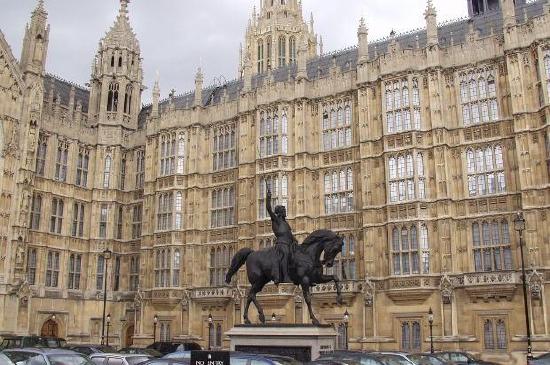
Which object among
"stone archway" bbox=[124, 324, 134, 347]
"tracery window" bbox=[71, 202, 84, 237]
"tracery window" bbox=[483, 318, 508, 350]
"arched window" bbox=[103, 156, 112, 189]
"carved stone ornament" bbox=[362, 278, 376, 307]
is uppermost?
"arched window" bbox=[103, 156, 112, 189]

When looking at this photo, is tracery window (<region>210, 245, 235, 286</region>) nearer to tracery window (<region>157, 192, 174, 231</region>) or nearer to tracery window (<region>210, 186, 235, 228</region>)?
tracery window (<region>210, 186, 235, 228</region>)

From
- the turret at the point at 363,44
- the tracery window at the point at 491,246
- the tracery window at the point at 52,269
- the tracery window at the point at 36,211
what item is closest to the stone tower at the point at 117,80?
the tracery window at the point at 36,211

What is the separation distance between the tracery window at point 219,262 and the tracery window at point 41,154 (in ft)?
49.2

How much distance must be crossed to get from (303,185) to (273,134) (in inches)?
Result: 180

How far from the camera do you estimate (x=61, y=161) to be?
4897 cm

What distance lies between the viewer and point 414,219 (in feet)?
118

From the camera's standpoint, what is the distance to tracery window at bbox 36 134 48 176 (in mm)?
46969

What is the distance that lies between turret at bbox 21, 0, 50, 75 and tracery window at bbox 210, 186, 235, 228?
55.7 feet

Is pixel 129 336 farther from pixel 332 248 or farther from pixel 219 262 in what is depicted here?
pixel 332 248

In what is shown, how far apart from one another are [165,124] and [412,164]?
21.2 meters

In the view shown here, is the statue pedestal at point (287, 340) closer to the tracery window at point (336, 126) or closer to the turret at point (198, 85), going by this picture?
the tracery window at point (336, 126)

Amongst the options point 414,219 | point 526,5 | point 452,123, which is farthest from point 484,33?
point 414,219

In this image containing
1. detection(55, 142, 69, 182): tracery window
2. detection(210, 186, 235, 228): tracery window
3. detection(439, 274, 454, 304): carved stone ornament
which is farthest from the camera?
detection(55, 142, 69, 182): tracery window

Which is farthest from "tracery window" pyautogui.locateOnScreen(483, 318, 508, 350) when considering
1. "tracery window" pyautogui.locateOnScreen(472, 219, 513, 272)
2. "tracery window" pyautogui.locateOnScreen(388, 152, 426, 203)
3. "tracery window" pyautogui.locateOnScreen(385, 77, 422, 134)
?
"tracery window" pyautogui.locateOnScreen(385, 77, 422, 134)
